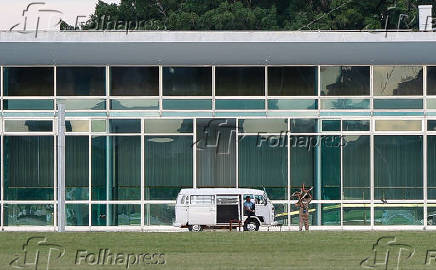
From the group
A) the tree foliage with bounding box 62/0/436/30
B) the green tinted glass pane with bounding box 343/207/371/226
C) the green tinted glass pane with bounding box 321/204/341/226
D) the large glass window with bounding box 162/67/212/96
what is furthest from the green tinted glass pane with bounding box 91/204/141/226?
the tree foliage with bounding box 62/0/436/30

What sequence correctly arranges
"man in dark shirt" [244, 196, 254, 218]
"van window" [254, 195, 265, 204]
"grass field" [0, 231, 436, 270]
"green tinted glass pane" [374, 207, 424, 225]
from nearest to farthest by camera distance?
"grass field" [0, 231, 436, 270], "man in dark shirt" [244, 196, 254, 218], "van window" [254, 195, 265, 204], "green tinted glass pane" [374, 207, 424, 225]

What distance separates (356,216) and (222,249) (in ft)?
41.5

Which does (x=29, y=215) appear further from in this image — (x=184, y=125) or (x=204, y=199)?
(x=204, y=199)

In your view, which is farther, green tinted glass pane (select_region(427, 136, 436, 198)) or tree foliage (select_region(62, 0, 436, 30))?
tree foliage (select_region(62, 0, 436, 30))

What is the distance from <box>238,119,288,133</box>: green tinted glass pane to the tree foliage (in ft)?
95.2

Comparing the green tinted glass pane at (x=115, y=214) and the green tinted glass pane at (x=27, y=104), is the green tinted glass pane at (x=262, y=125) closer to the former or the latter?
the green tinted glass pane at (x=115, y=214)

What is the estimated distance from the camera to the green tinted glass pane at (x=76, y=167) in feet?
142

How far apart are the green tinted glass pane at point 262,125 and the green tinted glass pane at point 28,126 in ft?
19.1

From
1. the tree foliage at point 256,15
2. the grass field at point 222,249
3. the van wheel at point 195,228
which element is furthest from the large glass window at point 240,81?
the tree foliage at point 256,15

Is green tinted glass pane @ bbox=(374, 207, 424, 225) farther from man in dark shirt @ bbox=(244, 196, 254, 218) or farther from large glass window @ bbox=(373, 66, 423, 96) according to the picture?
man in dark shirt @ bbox=(244, 196, 254, 218)

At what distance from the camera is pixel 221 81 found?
43.2 m

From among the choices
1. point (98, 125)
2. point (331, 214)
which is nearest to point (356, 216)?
point (331, 214)

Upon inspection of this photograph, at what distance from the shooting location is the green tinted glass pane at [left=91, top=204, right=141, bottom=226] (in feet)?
141

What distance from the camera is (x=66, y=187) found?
1698 inches
